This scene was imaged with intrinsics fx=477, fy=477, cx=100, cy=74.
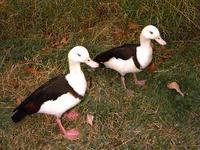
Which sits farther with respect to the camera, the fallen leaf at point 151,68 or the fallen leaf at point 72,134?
the fallen leaf at point 151,68

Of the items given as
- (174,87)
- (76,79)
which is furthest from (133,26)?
(76,79)

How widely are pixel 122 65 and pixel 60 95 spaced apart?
728 millimetres

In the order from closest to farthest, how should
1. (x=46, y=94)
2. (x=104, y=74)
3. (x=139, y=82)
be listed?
(x=46, y=94)
(x=139, y=82)
(x=104, y=74)

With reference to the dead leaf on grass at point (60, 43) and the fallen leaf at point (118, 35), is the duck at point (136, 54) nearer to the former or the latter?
the fallen leaf at point (118, 35)

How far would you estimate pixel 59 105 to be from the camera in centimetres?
411

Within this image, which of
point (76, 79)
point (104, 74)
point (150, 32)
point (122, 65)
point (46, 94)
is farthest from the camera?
point (104, 74)

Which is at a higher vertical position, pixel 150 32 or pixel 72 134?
pixel 150 32

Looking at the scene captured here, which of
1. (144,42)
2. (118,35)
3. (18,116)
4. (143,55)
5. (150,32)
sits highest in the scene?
(150,32)

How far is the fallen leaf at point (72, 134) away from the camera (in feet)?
14.0

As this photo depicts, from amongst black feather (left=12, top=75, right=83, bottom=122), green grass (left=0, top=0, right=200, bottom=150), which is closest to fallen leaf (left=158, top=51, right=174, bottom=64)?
green grass (left=0, top=0, right=200, bottom=150)

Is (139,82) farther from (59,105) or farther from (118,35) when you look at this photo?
(59,105)

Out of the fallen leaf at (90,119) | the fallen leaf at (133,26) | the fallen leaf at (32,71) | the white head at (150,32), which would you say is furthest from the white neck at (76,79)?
the fallen leaf at (133,26)

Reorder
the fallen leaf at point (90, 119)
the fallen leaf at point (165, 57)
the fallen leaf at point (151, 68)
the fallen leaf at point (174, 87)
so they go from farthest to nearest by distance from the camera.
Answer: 1. the fallen leaf at point (165, 57)
2. the fallen leaf at point (151, 68)
3. the fallen leaf at point (174, 87)
4. the fallen leaf at point (90, 119)

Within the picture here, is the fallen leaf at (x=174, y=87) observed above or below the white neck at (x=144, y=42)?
below
